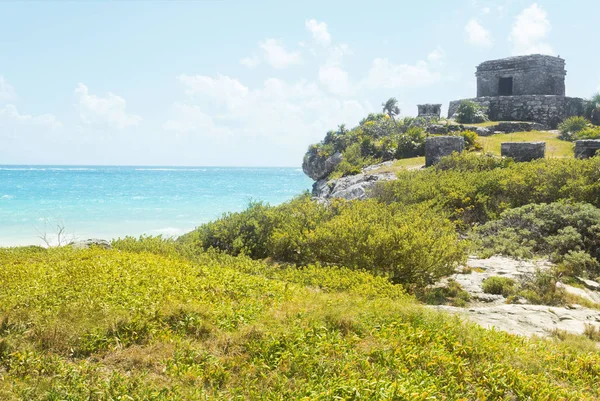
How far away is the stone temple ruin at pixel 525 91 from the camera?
30.5m

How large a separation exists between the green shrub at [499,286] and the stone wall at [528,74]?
27822 millimetres

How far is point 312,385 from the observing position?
4242 millimetres

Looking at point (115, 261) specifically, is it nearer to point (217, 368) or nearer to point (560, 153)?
point (217, 368)

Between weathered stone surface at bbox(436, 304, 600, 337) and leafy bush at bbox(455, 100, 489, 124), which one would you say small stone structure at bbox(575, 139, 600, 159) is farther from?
weathered stone surface at bbox(436, 304, 600, 337)

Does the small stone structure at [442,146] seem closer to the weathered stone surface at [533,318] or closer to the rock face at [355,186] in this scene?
the rock face at [355,186]

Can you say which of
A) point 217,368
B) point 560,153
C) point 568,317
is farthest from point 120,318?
point 560,153

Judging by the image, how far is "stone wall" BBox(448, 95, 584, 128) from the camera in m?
30.3

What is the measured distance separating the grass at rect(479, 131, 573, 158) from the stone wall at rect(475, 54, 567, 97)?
6378mm

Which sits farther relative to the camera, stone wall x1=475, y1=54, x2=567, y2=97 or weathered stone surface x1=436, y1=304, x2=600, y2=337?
stone wall x1=475, y1=54, x2=567, y2=97

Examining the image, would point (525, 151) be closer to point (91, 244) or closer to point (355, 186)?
point (355, 186)

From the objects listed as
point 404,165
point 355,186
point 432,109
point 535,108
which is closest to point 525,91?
point 535,108

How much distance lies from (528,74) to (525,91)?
1.12 metres

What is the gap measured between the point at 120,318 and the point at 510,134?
2652cm

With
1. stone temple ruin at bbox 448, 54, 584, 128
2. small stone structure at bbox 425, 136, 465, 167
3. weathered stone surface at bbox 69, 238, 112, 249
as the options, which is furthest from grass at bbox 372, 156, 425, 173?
weathered stone surface at bbox 69, 238, 112, 249
